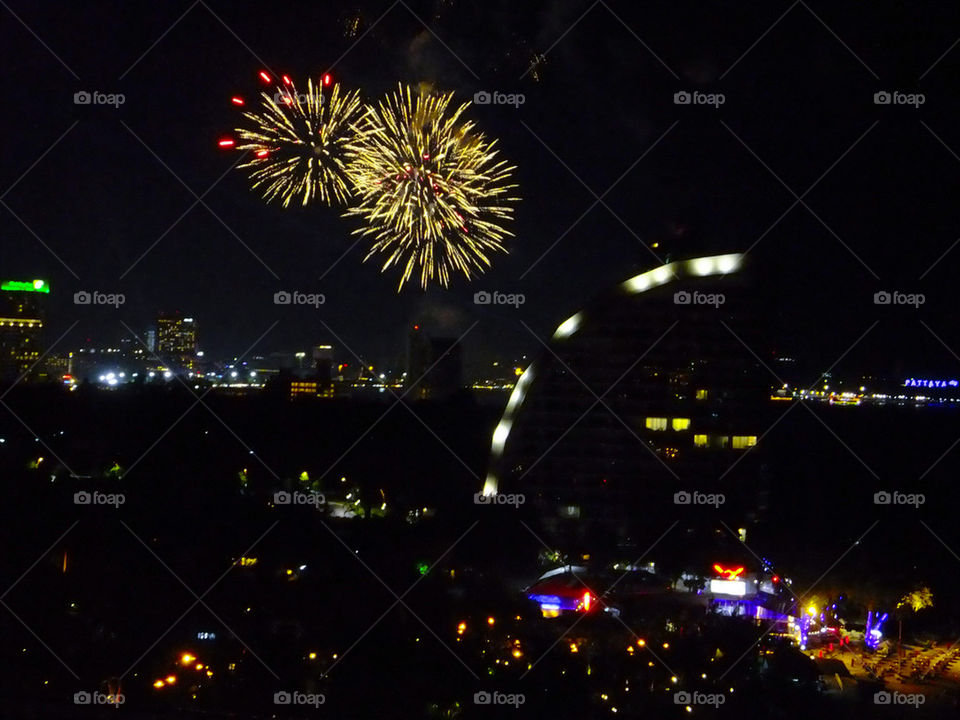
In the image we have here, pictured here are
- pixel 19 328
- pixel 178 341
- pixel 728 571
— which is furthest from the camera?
pixel 178 341

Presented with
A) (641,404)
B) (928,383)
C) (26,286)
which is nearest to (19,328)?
(26,286)

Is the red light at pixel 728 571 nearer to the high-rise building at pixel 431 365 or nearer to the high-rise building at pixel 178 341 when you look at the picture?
the high-rise building at pixel 431 365

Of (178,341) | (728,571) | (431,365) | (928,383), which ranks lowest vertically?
(728,571)

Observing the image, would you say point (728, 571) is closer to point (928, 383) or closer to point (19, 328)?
point (928, 383)

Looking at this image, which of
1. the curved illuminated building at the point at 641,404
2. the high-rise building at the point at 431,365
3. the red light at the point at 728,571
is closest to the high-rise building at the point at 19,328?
the high-rise building at the point at 431,365

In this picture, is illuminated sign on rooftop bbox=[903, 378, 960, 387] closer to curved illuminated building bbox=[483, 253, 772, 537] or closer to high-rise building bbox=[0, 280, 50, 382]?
curved illuminated building bbox=[483, 253, 772, 537]
